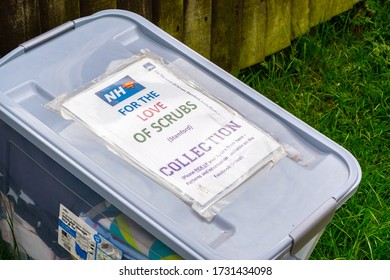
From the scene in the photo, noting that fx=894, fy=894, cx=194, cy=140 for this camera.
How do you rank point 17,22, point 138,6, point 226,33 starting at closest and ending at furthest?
point 17,22 < point 138,6 < point 226,33

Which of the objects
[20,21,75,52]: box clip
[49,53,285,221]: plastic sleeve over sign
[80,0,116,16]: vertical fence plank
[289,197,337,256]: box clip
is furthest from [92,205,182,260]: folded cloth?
[80,0,116,16]: vertical fence plank

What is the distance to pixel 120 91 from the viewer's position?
8.05 ft

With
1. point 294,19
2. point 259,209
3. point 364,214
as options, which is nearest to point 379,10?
point 294,19

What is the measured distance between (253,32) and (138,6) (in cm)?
67

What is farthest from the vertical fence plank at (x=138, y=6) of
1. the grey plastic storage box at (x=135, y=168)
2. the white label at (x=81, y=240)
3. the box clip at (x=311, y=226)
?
the box clip at (x=311, y=226)

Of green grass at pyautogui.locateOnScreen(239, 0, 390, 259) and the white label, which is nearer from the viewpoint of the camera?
the white label

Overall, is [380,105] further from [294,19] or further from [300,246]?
[300,246]

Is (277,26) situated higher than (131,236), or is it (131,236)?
(131,236)

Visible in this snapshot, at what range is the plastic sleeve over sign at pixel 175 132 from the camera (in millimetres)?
2275

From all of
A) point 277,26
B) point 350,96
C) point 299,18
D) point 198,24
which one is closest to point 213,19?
point 198,24

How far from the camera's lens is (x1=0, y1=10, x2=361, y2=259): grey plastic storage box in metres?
2.19

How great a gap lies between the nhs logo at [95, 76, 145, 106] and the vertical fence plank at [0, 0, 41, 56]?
1.58 feet

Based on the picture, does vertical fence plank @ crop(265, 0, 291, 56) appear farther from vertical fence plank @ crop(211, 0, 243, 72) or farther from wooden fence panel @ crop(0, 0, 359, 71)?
vertical fence plank @ crop(211, 0, 243, 72)

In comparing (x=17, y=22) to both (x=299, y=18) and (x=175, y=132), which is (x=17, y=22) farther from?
(x=299, y=18)
